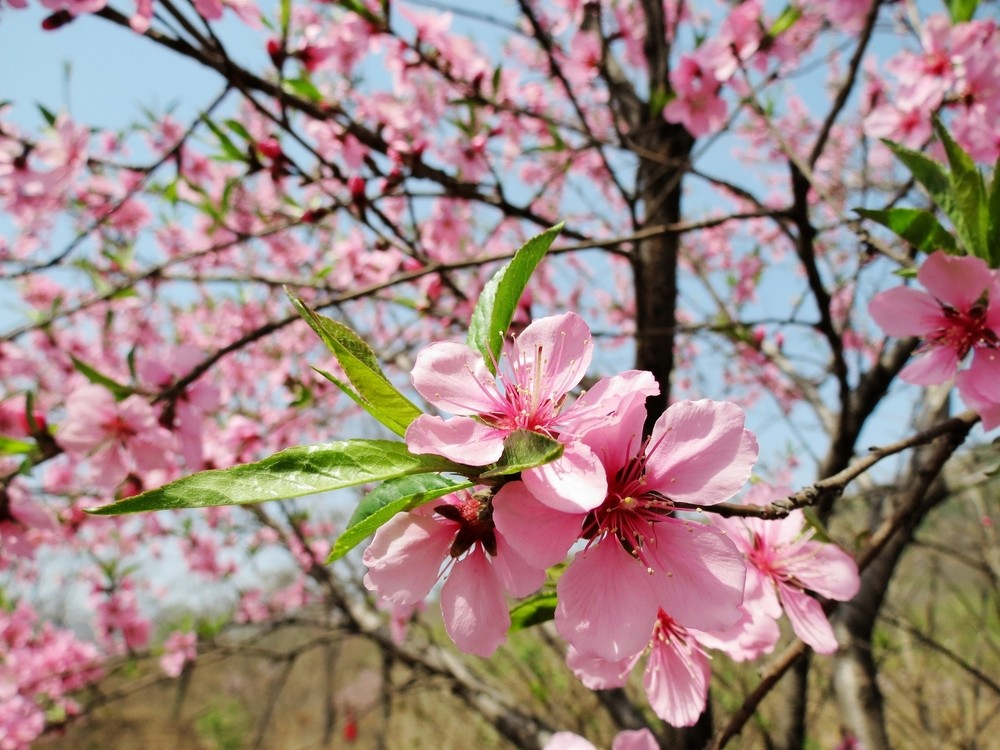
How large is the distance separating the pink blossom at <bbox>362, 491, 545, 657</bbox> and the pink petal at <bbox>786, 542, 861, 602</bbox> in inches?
22.2

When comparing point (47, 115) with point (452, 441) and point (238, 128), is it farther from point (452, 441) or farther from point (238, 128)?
point (452, 441)

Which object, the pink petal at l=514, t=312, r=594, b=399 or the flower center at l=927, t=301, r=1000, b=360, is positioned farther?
the flower center at l=927, t=301, r=1000, b=360

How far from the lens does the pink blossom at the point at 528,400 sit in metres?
0.59

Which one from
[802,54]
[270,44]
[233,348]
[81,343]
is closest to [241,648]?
[233,348]

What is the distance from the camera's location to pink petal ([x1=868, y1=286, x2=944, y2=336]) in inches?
41.6

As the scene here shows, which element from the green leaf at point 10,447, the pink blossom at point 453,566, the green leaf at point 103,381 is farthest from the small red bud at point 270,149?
the pink blossom at point 453,566

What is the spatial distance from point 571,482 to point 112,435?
1503mm

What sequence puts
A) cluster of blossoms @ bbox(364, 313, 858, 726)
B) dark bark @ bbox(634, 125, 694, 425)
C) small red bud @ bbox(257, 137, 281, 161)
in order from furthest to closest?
dark bark @ bbox(634, 125, 694, 425) → small red bud @ bbox(257, 137, 281, 161) → cluster of blossoms @ bbox(364, 313, 858, 726)

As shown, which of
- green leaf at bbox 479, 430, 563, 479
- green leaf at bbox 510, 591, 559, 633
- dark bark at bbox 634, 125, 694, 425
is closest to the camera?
green leaf at bbox 479, 430, 563, 479

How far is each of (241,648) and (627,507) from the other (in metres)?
2.75

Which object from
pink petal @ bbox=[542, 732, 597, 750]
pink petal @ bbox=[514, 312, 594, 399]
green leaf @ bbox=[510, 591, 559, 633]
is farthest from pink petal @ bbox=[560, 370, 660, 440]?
pink petal @ bbox=[542, 732, 597, 750]

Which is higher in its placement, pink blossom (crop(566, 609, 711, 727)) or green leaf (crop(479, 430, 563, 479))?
green leaf (crop(479, 430, 563, 479))

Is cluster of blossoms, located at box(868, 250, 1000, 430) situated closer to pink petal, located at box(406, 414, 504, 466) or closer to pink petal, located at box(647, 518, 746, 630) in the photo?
pink petal, located at box(647, 518, 746, 630)

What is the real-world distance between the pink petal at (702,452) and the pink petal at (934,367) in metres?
0.55
